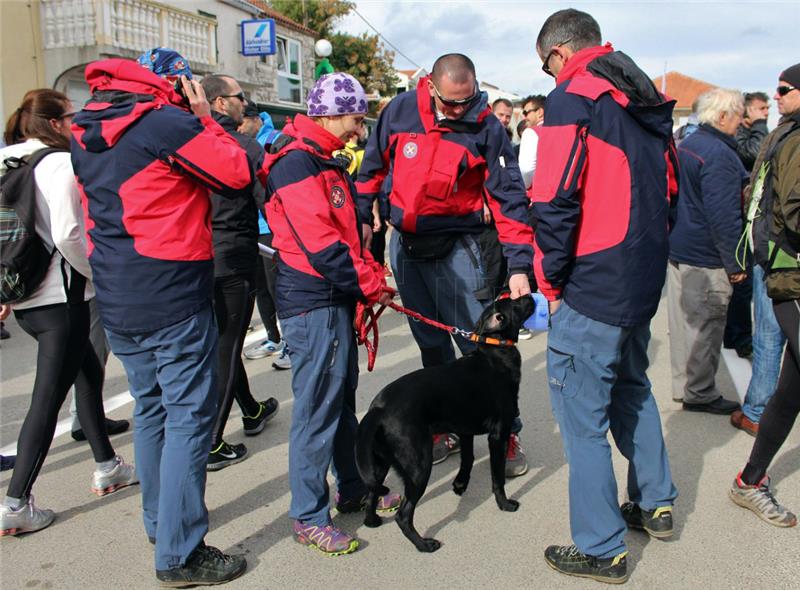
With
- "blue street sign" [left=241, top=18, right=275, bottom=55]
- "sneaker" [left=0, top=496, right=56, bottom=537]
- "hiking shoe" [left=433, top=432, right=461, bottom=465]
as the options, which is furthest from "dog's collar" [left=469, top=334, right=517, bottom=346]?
"blue street sign" [left=241, top=18, right=275, bottom=55]

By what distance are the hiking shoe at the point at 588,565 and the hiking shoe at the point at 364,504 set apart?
849 mm

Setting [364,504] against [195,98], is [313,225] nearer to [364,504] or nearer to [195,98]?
[195,98]

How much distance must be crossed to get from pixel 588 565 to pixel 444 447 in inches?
54.6

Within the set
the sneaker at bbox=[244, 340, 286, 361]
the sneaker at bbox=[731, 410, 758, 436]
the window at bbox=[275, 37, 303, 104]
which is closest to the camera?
the sneaker at bbox=[731, 410, 758, 436]

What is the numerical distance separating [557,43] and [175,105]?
5.16 ft

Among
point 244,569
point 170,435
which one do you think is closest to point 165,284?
point 170,435

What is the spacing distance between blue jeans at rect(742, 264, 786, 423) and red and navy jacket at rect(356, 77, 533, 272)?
61.2 inches

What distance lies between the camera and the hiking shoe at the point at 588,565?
8.73 feet

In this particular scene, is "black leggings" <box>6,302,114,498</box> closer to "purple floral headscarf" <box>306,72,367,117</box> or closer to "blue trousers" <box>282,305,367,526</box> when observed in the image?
"blue trousers" <box>282,305,367,526</box>

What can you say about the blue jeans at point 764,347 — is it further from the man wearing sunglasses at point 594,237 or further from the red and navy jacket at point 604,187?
the red and navy jacket at point 604,187

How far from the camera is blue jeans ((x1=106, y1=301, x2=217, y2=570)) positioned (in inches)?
104

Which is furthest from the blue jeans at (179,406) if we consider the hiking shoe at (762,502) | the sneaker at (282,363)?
the sneaker at (282,363)

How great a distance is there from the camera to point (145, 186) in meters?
2.46

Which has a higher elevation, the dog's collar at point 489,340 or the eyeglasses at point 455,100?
the eyeglasses at point 455,100
